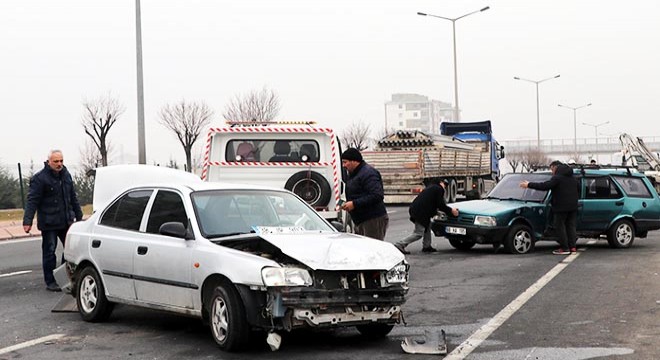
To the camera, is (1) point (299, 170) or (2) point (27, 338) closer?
(2) point (27, 338)

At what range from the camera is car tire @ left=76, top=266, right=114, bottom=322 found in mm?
8781

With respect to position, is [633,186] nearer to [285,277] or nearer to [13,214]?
[285,277]

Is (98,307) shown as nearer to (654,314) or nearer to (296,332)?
(296,332)

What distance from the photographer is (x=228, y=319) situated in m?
7.15

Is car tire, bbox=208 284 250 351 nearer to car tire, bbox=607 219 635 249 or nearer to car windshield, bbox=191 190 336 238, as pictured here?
car windshield, bbox=191 190 336 238

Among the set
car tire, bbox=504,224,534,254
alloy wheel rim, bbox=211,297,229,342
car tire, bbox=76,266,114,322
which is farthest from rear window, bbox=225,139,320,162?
alloy wheel rim, bbox=211,297,229,342

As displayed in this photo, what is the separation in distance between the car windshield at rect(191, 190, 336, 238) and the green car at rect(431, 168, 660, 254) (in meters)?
7.28

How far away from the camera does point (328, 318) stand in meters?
7.13

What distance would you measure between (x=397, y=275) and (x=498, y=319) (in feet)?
5.98

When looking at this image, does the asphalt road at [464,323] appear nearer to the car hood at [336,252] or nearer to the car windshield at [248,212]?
the car hood at [336,252]

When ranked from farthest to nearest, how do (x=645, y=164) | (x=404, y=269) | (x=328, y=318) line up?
(x=645, y=164)
(x=404, y=269)
(x=328, y=318)

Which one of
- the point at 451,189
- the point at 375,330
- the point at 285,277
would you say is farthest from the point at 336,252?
the point at 451,189

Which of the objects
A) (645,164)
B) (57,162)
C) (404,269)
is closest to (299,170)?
(57,162)

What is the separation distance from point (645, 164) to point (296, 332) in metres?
42.8
